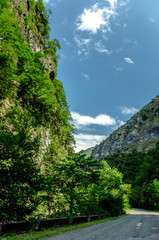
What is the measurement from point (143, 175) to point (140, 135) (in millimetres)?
81131

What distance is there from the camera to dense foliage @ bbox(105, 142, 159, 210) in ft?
156

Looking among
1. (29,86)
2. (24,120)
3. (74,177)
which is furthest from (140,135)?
(24,120)

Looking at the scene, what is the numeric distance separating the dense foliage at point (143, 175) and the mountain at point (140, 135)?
16.8 metres

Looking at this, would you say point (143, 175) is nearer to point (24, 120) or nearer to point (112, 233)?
point (112, 233)

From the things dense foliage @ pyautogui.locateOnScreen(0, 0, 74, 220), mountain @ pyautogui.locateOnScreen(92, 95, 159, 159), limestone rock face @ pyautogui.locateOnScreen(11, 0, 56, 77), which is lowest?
dense foliage @ pyautogui.locateOnScreen(0, 0, 74, 220)

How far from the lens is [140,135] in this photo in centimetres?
13850

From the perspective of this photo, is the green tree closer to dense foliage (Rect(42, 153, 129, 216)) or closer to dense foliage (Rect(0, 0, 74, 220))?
dense foliage (Rect(42, 153, 129, 216))

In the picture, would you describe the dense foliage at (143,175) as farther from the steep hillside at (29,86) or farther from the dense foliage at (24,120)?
the steep hillside at (29,86)

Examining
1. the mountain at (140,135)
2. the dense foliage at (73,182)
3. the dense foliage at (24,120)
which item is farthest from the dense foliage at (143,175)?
the dense foliage at (73,182)

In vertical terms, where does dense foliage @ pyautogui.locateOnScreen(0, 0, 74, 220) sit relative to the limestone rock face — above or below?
below

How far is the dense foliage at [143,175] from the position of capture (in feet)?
156

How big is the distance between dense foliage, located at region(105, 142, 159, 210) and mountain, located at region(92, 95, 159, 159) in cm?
1683

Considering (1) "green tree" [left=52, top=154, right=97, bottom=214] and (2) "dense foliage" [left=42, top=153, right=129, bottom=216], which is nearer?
(2) "dense foliage" [left=42, top=153, right=129, bottom=216]

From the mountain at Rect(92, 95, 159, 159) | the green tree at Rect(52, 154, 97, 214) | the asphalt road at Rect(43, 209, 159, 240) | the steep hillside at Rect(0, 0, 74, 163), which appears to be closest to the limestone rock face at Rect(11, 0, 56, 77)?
the steep hillside at Rect(0, 0, 74, 163)
